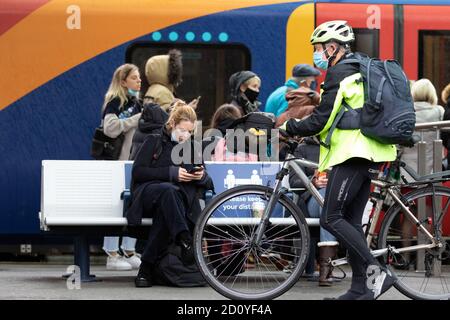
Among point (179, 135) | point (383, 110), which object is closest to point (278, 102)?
point (179, 135)

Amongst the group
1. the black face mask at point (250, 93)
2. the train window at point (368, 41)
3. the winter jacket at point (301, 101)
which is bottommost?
the winter jacket at point (301, 101)

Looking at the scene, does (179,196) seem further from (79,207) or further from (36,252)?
(36,252)

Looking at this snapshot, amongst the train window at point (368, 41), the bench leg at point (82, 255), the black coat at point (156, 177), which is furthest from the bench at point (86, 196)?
the train window at point (368, 41)

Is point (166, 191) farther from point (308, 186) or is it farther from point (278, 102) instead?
point (278, 102)

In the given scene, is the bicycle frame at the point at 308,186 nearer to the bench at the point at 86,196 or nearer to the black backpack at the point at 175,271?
the bench at the point at 86,196

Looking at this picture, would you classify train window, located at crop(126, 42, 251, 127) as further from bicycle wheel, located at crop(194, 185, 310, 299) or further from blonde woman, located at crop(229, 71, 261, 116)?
bicycle wheel, located at crop(194, 185, 310, 299)

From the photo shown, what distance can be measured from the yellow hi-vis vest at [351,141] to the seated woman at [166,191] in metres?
1.45

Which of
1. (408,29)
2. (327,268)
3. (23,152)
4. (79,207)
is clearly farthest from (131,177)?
(408,29)

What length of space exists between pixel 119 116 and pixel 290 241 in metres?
2.99

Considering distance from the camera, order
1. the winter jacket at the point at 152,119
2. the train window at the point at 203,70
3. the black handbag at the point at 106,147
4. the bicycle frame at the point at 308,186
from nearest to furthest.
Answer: the bicycle frame at the point at 308,186, the winter jacket at the point at 152,119, the black handbag at the point at 106,147, the train window at the point at 203,70

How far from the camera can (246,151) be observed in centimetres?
995

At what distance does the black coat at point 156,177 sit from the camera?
8922 mm

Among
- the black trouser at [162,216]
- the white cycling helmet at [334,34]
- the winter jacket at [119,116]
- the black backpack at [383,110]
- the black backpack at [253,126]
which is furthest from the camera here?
the winter jacket at [119,116]

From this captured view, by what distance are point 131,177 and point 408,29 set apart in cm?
381
